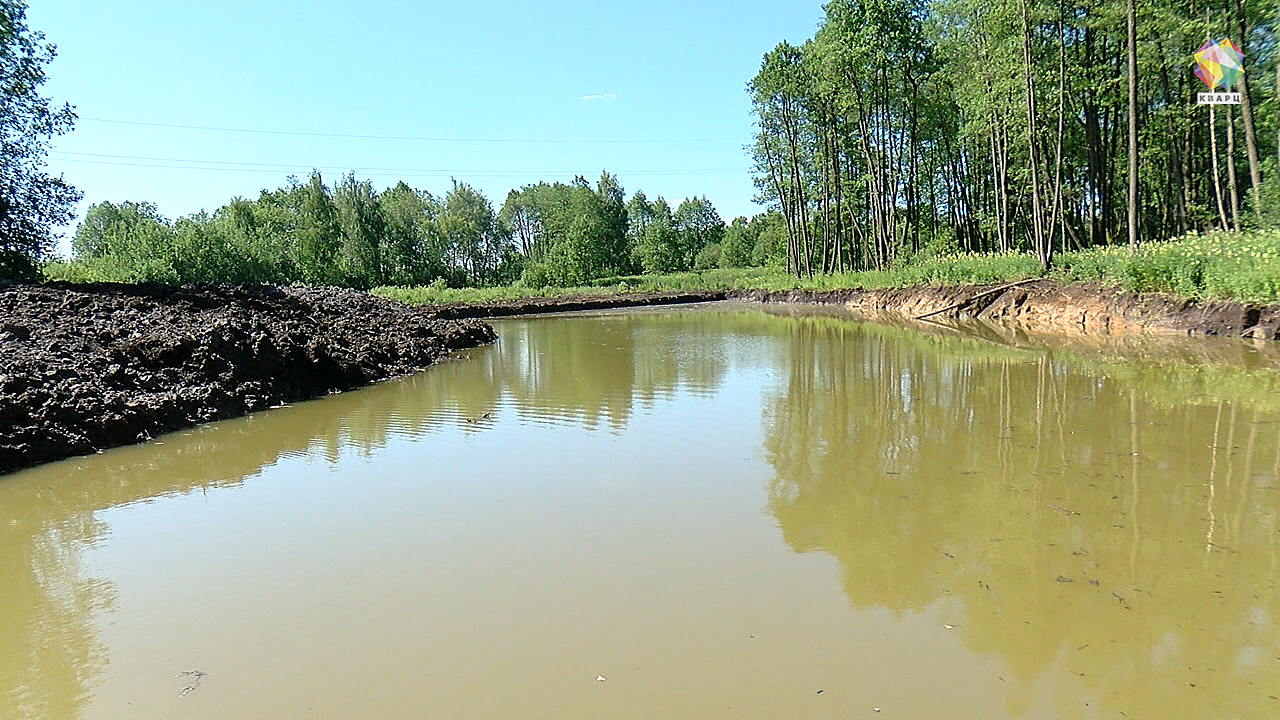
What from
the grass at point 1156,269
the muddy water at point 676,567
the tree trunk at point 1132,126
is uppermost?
the tree trunk at point 1132,126

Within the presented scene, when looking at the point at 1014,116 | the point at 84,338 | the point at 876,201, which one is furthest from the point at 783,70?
the point at 84,338

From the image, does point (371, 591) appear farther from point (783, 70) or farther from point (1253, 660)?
point (783, 70)

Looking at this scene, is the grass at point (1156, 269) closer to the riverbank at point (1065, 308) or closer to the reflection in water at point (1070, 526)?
the riverbank at point (1065, 308)

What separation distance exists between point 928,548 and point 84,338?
11.1 meters

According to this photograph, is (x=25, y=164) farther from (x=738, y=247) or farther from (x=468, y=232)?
(x=738, y=247)

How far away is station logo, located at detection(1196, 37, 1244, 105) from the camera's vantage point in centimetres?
1977

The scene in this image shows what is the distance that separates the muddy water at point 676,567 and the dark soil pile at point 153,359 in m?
0.64

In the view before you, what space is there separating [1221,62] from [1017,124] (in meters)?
7.32

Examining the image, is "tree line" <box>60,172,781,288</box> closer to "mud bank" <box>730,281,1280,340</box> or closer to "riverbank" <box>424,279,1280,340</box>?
"riverbank" <box>424,279,1280,340</box>

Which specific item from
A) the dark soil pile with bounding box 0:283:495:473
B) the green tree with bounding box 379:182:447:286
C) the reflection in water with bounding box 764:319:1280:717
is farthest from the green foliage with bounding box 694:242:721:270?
the reflection in water with bounding box 764:319:1280:717

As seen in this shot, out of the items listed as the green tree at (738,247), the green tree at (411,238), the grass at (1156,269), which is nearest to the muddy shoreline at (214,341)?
the grass at (1156,269)

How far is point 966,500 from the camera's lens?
5.61 meters

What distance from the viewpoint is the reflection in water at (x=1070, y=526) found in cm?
326

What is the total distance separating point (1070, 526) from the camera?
4.93 meters
